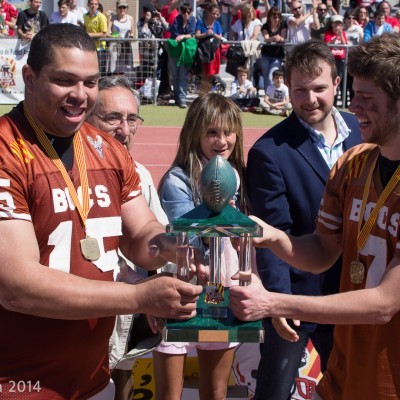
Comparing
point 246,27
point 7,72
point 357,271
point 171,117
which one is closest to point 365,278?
point 357,271

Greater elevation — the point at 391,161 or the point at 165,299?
the point at 391,161

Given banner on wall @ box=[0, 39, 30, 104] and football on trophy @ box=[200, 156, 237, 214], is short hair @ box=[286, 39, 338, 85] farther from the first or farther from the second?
banner on wall @ box=[0, 39, 30, 104]

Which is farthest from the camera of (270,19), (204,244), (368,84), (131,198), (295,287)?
(270,19)

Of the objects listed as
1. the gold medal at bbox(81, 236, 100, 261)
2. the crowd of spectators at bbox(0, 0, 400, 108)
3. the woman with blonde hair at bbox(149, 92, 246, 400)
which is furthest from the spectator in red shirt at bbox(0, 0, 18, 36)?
the gold medal at bbox(81, 236, 100, 261)

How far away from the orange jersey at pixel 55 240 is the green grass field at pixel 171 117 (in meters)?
12.7

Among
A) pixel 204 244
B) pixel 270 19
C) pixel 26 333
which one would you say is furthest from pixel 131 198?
pixel 270 19

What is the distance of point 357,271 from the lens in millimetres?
3068

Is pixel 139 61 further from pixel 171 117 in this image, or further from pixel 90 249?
pixel 90 249

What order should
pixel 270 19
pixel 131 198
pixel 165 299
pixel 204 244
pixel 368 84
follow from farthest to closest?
pixel 270 19 < pixel 204 244 < pixel 131 198 < pixel 368 84 < pixel 165 299

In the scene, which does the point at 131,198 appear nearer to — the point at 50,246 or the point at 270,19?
the point at 50,246

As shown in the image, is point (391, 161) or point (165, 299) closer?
point (165, 299)

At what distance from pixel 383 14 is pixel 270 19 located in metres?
3.00

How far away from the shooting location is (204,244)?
355 centimetres

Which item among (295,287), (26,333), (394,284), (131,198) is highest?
(131,198)
